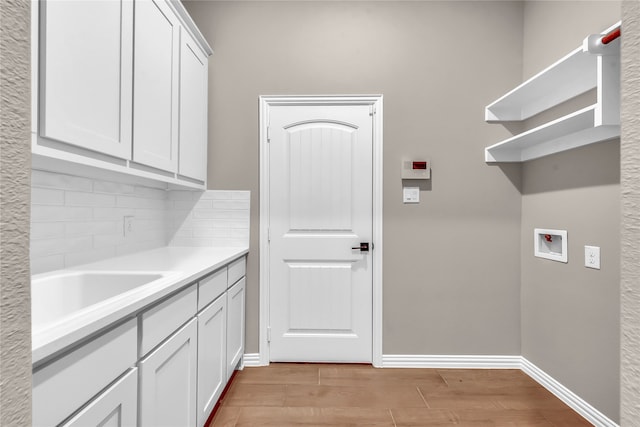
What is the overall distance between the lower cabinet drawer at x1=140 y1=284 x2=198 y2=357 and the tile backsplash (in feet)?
2.03

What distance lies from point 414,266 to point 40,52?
Answer: 2382mm

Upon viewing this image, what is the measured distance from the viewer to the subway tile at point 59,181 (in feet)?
4.84

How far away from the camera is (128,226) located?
213cm

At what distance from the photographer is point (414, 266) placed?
8.61 ft

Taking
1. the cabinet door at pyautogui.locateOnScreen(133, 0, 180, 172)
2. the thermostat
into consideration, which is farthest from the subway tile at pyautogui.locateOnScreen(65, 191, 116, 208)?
the thermostat

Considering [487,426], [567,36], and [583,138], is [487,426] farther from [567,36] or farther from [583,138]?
[567,36]

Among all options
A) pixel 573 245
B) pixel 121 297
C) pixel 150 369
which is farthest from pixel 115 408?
pixel 573 245

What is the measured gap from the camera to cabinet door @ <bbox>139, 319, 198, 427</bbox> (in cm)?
116

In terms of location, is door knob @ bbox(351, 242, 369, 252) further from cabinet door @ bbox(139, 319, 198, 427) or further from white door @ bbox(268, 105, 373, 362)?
cabinet door @ bbox(139, 319, 198, 427)

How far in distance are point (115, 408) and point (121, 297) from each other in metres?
0.31

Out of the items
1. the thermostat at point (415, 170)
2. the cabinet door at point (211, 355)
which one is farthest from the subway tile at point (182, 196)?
the thermostat at point (415, 170)

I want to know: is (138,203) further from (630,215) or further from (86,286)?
(630,215)

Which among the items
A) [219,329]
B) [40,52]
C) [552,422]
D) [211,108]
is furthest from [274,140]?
[552,422]

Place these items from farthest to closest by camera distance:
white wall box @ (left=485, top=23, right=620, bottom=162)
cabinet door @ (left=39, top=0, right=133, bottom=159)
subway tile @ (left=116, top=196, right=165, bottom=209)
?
subway tile @ (left=116, top=196, right=165, bottom=209) → white wall box @ (left=485, top=23, right=620, bottom=162) → cabinet door @ (left=39, top=0, right=133, bottom=159)
